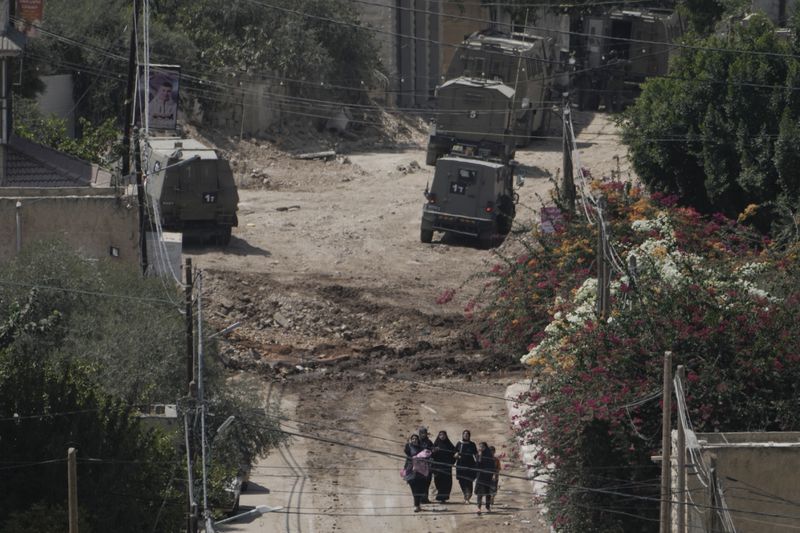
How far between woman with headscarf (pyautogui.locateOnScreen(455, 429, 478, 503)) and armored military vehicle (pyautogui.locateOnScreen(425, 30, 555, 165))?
18641mm

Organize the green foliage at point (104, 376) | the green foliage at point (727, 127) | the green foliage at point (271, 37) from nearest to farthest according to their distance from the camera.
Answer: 1. the green foliage at point (104, 376)
2. the green foliage at point (727, 127)
3. the green foliage at point (271, 37)

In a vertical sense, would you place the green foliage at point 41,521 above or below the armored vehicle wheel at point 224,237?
Result: below

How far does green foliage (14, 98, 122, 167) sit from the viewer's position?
3391cm

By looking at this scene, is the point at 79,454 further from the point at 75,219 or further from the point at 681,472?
the point at 75,219

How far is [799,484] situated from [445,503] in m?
5.69

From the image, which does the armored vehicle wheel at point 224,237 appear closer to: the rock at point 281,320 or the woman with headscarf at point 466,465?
the rock at point 281,320

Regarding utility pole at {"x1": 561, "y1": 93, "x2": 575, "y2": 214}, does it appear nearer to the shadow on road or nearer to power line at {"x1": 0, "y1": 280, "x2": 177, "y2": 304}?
the shadow on road

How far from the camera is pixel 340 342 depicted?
28094 mm

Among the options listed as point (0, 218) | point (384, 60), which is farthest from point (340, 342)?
point (384, 60)

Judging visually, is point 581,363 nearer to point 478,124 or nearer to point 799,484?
point 799,484

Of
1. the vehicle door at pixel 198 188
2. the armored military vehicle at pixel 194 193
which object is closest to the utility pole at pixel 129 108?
the armored military vehicle at pixel 194 193

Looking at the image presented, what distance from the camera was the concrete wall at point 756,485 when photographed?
15.8 m

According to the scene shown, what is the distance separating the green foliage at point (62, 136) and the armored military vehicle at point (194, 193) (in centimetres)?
129

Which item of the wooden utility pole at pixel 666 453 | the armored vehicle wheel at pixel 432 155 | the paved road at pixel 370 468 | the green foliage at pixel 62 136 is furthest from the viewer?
the armored vehicle wheel at pixel 432 155
